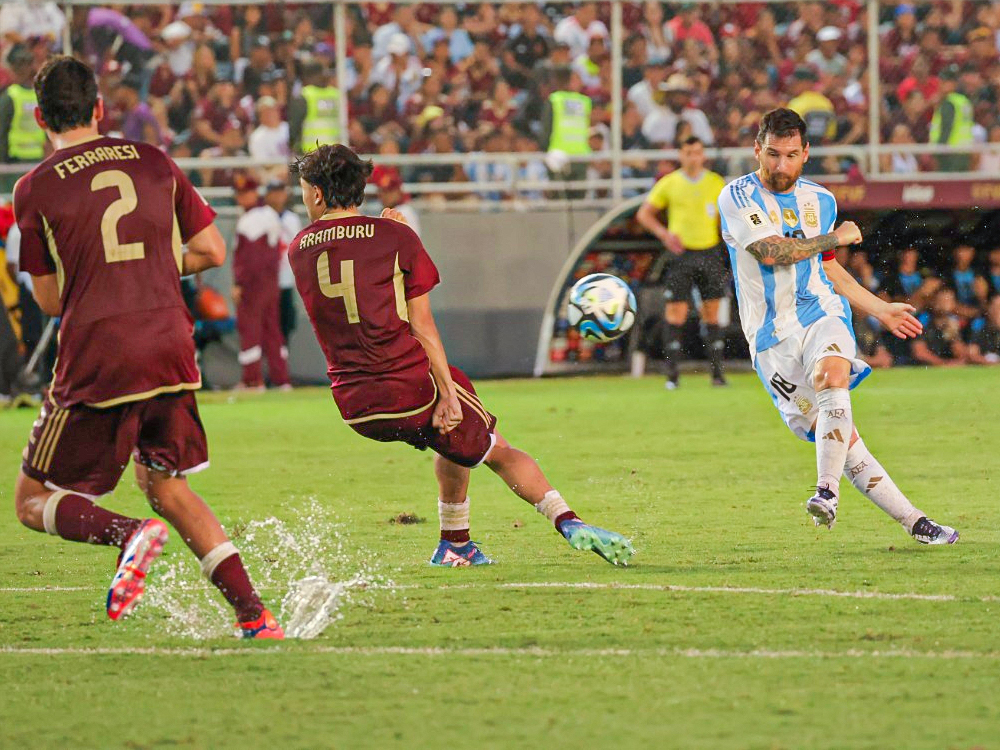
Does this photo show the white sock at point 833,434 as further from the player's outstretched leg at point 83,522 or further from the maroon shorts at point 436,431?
the player's outstretched leg at point 83,522

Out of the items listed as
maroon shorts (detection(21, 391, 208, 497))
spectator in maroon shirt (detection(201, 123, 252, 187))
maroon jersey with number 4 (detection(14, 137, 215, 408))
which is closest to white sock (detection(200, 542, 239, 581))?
maroon shorts (detection(21, 391, 208, 497))

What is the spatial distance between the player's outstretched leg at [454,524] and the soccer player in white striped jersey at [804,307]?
1.53 meters

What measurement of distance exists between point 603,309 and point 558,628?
3890 millimetres

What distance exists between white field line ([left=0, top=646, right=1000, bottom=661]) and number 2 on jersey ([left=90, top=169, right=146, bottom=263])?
4.20ft

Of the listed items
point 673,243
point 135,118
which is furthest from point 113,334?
point 135,118

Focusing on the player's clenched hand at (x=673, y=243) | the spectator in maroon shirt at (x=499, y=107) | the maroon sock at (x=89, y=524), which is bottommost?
the player's clenched hand at (x=673, y=243)

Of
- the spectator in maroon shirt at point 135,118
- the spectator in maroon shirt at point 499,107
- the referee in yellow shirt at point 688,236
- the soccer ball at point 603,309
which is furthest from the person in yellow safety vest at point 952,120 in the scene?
the soccer ball at point 603,309

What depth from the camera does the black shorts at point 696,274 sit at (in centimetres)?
1602

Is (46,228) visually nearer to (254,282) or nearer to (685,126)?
(254,282)

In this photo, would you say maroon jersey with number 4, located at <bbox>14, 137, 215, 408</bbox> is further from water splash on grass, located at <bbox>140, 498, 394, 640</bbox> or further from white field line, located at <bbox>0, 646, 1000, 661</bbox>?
water splash on grass, located at <bbox>140, 498, 394, 640</bbox>

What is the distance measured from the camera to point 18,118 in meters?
17.0

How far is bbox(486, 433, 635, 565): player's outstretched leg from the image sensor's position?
671 cm

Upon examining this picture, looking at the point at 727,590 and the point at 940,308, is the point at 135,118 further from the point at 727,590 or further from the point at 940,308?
the point at 727,590

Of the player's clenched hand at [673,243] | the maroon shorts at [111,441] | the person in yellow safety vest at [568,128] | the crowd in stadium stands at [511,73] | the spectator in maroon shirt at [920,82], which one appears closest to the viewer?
the maroon shorts at [111,441]
